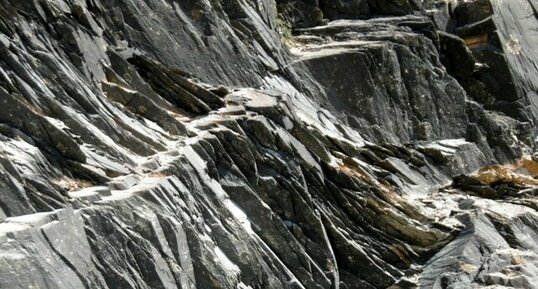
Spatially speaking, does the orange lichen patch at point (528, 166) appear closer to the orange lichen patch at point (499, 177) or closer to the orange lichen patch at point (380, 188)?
the orange lichen patch at point (499, 177)

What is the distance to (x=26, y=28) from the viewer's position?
1998 cm

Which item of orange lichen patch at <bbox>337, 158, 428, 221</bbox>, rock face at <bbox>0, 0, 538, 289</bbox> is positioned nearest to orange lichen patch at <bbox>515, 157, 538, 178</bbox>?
rock face at <bbox>0, 0, 538, 289</bbox>

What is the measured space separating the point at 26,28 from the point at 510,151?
80.3 feet

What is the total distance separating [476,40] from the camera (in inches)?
1688

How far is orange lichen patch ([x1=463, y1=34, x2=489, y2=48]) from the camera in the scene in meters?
42.6

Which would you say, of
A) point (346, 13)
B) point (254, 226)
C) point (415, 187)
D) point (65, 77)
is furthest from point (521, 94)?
point (65, 77)

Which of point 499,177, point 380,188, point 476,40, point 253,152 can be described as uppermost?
point 476,40

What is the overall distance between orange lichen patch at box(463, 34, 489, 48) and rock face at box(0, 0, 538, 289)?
1461mm

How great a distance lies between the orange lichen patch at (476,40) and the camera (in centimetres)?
4259

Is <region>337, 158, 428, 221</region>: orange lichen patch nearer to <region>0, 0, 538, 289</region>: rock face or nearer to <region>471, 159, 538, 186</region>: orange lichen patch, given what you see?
<region>0, 0, 538, 289</region>: rock face

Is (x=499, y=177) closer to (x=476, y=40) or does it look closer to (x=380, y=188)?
(x=380, y=188)

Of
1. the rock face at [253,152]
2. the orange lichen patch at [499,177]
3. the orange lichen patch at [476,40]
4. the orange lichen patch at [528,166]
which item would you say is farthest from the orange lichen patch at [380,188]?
the orange lichen patch at [476,40]

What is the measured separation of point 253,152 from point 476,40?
2414cm

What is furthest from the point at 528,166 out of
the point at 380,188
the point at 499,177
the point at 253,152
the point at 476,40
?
the point at 253,152
